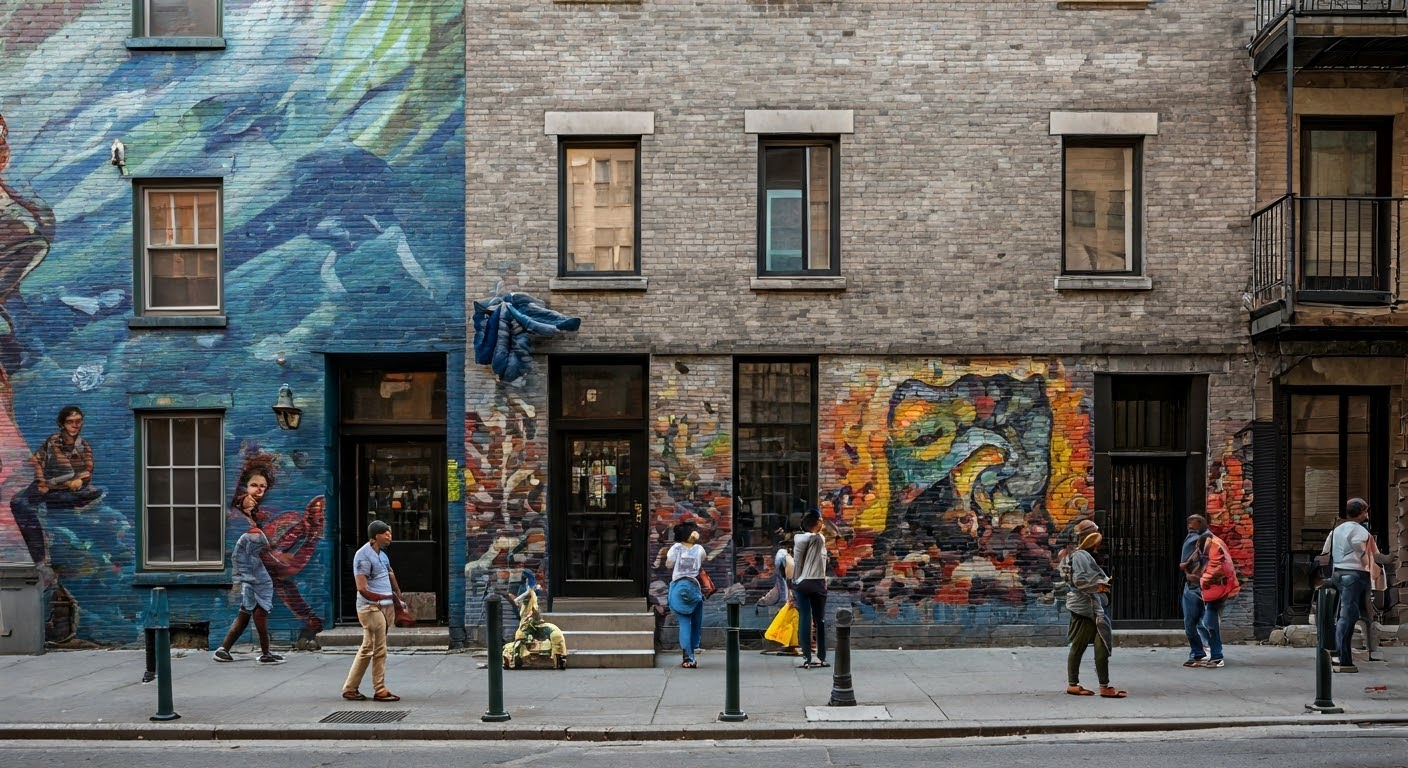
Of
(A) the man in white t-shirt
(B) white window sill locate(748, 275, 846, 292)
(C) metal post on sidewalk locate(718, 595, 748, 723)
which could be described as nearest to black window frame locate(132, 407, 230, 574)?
(B) white window sill locate(748, 275, 846, 292)

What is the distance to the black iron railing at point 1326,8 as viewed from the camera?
12570 millimetres

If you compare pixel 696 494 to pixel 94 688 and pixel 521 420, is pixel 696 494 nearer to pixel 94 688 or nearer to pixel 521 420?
pixel 521 420

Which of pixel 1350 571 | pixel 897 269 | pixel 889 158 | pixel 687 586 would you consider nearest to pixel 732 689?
pixel 687 586

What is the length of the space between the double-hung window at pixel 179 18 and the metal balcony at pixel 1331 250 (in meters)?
13.4

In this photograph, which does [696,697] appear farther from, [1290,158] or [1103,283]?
[1290,158]

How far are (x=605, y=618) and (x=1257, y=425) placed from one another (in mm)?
8372

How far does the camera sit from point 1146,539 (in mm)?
13836

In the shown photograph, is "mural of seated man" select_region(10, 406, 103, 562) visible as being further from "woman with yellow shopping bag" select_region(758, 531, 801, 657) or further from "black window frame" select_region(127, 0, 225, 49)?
"woman with yellow shopping bag" select_region(758, 531, 801, 657)

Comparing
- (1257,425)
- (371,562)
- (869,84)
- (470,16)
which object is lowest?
(371,562)

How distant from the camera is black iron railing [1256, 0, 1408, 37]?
12570 millimetres

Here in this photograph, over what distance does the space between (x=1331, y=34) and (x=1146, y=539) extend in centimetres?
632

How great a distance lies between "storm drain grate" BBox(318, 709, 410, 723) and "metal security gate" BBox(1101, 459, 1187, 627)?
876 cm

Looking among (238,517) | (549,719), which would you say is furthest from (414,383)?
(549,719)

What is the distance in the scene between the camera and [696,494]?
13578mm
